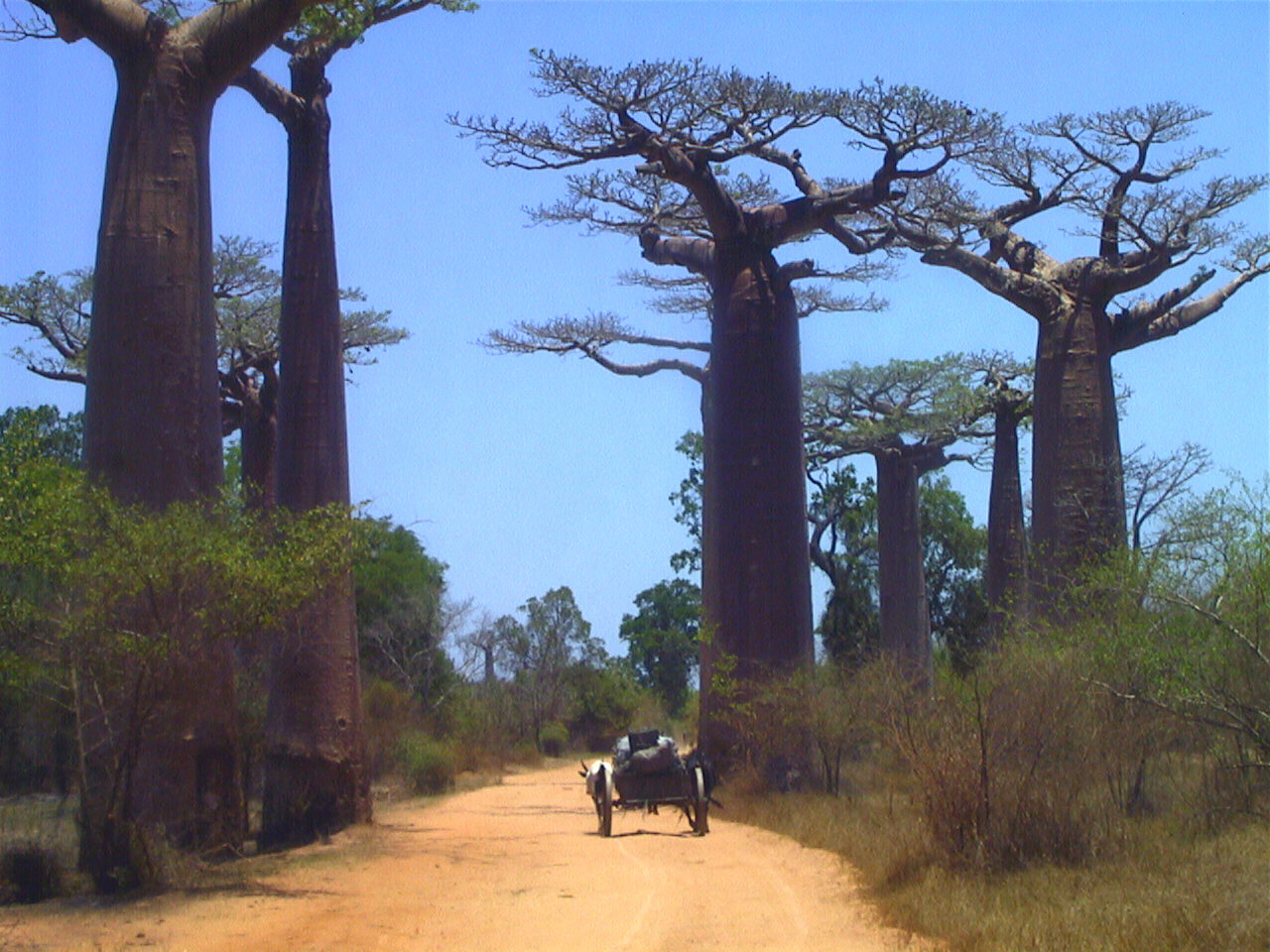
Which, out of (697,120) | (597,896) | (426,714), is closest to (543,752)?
(426,714)

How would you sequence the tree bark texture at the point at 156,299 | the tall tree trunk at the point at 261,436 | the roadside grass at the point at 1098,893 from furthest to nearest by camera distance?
the tall tree trunk at the point at 261,436 < the tree bark texture at the point at 156,299 < the roadside grass at the point at 1098,893

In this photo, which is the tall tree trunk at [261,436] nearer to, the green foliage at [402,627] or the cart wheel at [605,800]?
the green foliage at [402,627]

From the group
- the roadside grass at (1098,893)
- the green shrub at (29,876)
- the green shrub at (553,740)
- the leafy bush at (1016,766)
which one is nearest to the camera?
the roadside grass at (1098,893)

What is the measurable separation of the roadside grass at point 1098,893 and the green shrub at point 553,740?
1975cm

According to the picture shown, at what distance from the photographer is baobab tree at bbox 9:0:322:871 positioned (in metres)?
8.16

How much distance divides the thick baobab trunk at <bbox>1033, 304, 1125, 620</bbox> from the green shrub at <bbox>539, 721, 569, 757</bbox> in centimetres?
1633

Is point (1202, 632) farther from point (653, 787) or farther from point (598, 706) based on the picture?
point (598, 706)

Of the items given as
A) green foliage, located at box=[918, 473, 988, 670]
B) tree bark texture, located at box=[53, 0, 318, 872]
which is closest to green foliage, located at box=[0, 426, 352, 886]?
tree bark texture, located at box=[53, 0, 318, 872]

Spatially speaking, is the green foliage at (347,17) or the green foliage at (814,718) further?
the green foliage at (814,718)

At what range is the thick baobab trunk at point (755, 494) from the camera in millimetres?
13109

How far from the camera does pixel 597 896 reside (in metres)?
7.34

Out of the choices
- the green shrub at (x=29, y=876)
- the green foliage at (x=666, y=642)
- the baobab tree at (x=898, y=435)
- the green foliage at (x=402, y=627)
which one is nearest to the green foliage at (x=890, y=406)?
the baobab tree at (x=898, y=435)

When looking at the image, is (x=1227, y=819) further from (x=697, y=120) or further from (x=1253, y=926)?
(x=697, y=120)

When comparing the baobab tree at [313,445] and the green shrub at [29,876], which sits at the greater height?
the baobab tree at [313,445]
